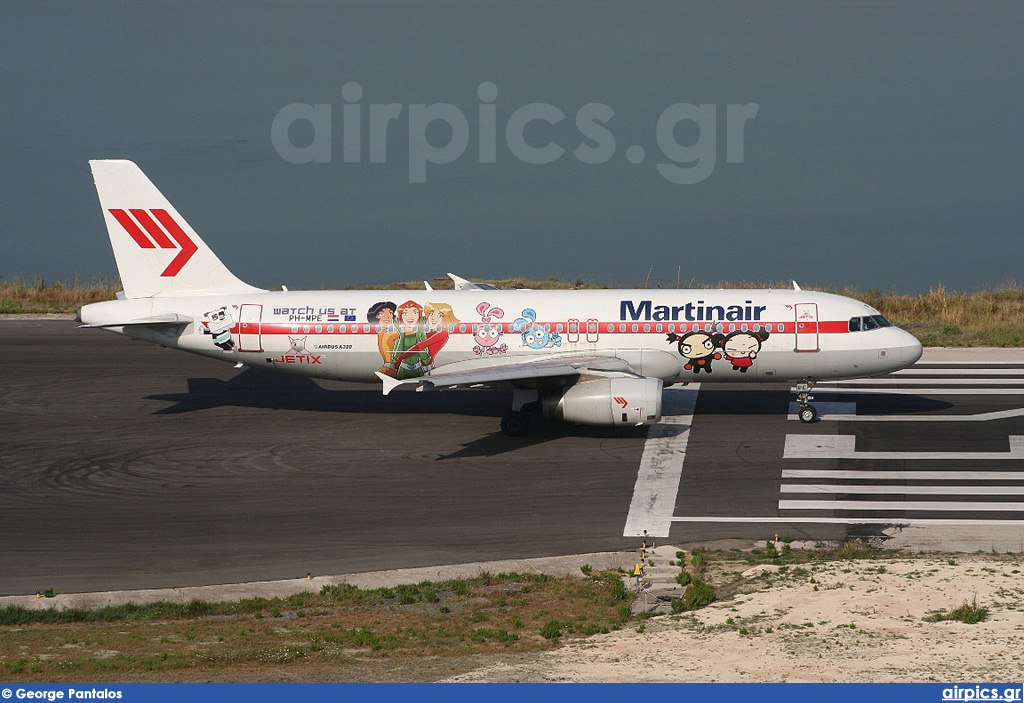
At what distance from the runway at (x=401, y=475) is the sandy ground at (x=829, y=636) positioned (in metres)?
4.04

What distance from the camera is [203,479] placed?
102ft

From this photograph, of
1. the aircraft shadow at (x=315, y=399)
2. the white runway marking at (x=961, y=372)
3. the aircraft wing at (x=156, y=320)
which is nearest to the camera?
the aircraft wing at (x=156, y=320)

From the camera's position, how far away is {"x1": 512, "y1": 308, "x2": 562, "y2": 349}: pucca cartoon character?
35906 millimetres

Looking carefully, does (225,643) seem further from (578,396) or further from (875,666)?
(578,396)

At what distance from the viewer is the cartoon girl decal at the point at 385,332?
3653cm

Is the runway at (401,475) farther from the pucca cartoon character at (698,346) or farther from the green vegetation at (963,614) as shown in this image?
the green vegetation at (963,614)

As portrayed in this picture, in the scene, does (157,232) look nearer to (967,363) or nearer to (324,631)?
(324,631)

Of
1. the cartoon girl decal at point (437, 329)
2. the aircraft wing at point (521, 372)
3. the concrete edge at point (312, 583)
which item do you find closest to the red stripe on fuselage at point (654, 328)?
the cartoon girl decal at point (437, 329)

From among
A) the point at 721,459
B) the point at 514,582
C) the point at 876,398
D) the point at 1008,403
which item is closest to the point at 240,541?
the point at 514,582

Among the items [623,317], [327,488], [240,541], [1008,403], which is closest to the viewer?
[240,541]

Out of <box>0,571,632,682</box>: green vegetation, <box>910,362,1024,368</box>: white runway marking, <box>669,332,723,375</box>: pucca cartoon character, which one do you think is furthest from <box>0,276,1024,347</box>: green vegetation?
<box>0,571,632,682</box>: green vegetation

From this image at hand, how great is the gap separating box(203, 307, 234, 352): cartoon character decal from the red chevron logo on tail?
218 cm

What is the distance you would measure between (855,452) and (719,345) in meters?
5.24

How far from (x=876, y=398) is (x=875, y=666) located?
2474 centimetres
